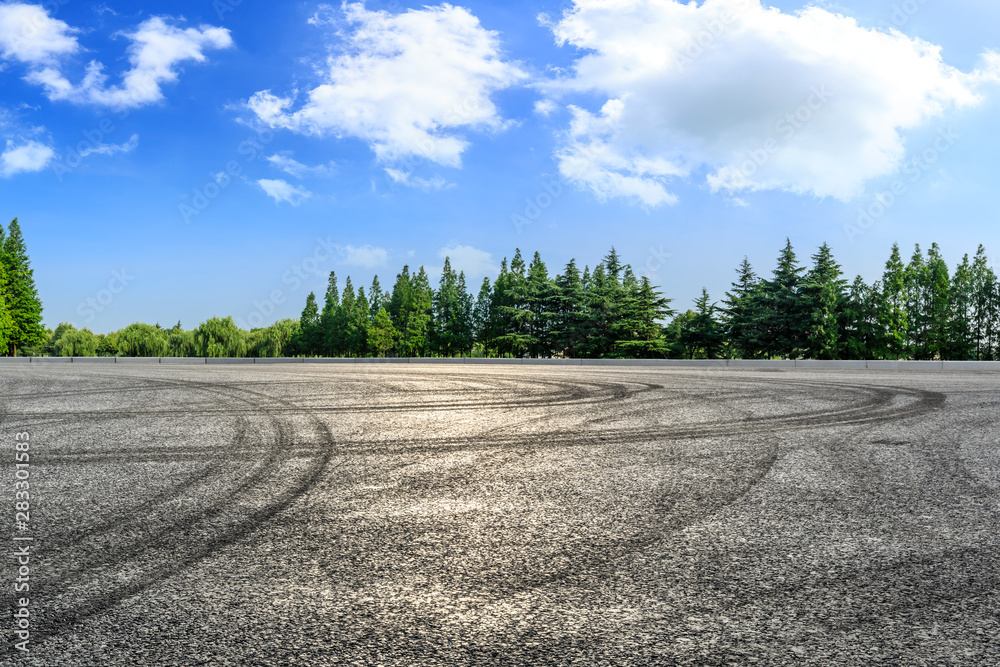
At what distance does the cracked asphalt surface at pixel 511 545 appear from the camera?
2770 mm

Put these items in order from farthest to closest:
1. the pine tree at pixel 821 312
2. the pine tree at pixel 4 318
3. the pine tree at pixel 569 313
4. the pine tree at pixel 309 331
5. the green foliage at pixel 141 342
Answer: the green foliage at pixel 141 342 → the pine tree at pixel 309 331 → the pine tree at pixel 4 318 → the pine tree at pixel 569 313 → the pine tree at pixel 821 312

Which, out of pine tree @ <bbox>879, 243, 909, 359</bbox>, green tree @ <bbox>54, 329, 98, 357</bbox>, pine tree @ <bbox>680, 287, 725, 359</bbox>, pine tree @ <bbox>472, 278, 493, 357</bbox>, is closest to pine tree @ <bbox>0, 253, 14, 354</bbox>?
green tree @ <bbox>54, 329, 98, 357</bbox>

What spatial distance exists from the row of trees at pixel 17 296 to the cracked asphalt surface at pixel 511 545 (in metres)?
74.3

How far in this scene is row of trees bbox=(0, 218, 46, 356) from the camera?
217ft

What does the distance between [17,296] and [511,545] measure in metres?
83.2

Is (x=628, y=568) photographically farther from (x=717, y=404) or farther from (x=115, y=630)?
(x=717, y=404)

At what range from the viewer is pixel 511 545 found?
404cm

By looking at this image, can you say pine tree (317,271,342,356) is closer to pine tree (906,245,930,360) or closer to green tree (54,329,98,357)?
green tree (54,329,98,357)

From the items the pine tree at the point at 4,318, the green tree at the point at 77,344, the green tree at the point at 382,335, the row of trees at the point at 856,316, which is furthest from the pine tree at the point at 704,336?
the green tree at the point at 77,344

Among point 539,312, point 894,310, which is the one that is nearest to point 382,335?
point 539,312

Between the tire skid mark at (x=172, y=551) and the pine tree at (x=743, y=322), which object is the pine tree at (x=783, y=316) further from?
the tire skid mark at (x=172, y=551)

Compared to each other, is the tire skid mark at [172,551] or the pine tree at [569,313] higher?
the pine tree at [569,313]

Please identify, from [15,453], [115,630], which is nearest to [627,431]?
[115,630]

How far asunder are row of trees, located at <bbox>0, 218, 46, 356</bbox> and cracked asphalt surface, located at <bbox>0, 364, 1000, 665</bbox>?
7433 cm
